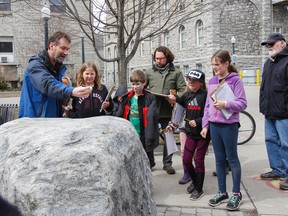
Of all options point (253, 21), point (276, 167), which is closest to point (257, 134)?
point (276, 167)

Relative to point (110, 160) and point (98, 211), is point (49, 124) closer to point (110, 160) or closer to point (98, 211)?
point (110, 160)

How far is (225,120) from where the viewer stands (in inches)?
159

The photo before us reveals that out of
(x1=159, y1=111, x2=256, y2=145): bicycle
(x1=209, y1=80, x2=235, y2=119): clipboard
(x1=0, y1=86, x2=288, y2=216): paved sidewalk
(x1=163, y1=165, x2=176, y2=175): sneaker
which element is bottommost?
(x1=0, y1=86, x2=288, y2=216): paved sidewalk

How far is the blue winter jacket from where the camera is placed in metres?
3.23

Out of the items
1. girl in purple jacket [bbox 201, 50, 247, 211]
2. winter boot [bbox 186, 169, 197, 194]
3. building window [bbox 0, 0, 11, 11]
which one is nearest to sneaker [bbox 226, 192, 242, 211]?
girl in purple jacket [bbox 201, 50, 247, 211]

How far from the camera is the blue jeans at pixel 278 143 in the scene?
4719 millimetres

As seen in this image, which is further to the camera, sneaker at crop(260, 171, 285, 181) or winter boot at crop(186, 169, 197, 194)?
sneaker at crop(260, 171, 285, 181)

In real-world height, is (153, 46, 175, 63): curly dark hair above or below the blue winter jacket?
above

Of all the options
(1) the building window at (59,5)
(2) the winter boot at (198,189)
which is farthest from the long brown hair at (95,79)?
(1) the building window at (59,5)

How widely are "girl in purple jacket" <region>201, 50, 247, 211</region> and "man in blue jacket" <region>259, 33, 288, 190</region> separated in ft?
2.63

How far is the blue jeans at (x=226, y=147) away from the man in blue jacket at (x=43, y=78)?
5.82ft

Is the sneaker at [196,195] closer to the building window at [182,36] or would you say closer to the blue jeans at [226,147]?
the blue jeans at [226,147]

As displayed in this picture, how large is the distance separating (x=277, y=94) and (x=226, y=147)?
1177 millimetres

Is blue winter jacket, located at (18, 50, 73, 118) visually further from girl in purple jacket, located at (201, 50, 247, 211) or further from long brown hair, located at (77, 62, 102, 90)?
girl in purple jacket, located at (201, 50, 247, 211)
